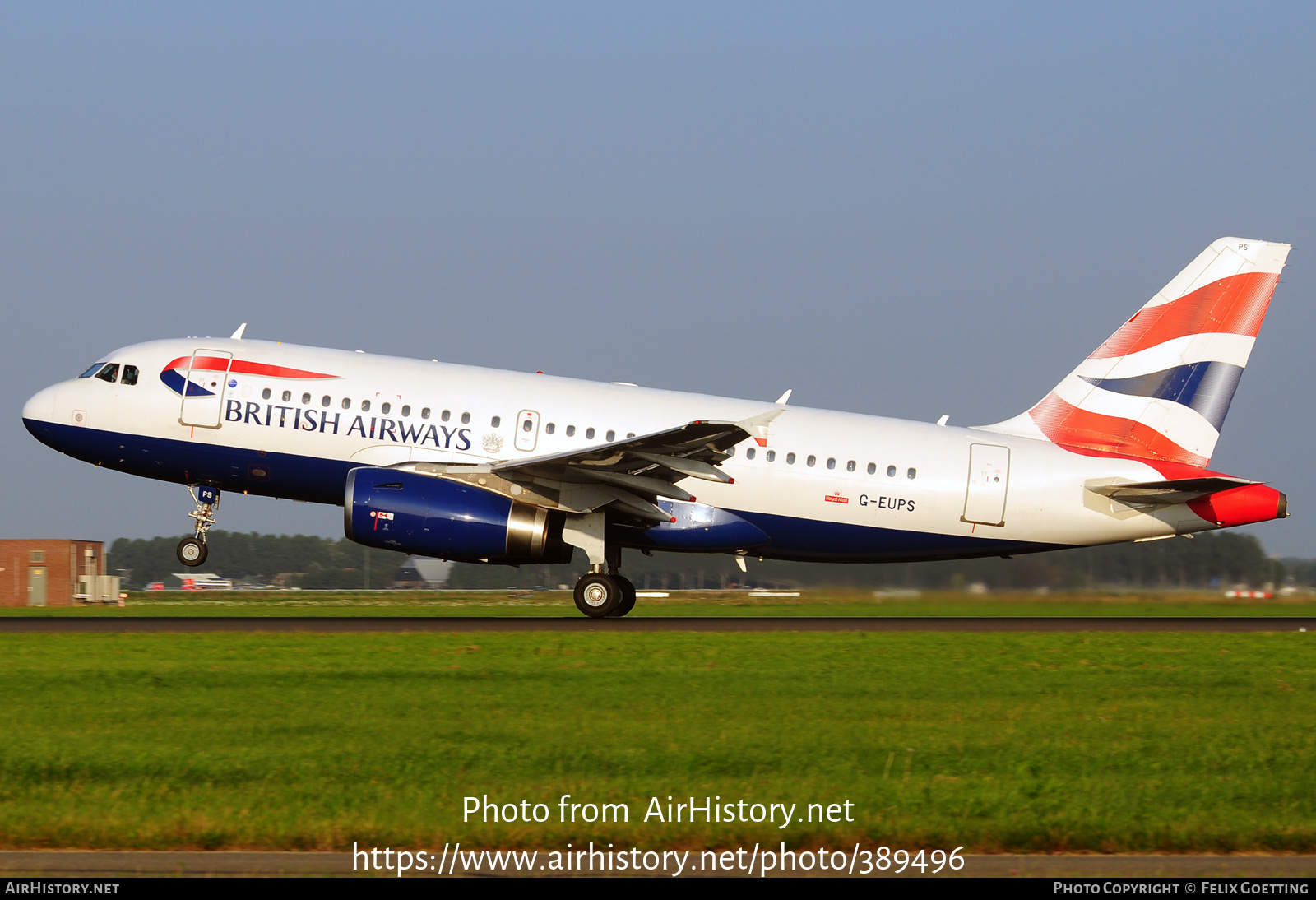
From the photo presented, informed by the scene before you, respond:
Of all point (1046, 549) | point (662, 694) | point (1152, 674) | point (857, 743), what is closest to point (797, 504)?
point (1046, 549)

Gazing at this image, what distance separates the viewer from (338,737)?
11047mm

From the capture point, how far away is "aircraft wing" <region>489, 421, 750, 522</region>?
22.3 m

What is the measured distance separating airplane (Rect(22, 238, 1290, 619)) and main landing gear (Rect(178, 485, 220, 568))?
0.12 feet

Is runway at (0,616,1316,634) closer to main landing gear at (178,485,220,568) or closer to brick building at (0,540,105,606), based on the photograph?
main landing gear at (178,485,220,568)

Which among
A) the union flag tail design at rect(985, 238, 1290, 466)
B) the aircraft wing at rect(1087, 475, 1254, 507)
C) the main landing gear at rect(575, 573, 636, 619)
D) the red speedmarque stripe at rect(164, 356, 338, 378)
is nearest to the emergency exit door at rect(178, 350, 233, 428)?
the red speedmarque stripe at rect(164, 356, 338, 378)

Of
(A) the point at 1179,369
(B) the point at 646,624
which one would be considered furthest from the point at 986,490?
(B) the point at 646,624

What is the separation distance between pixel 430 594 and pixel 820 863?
1745 inches

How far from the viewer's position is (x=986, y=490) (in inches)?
997

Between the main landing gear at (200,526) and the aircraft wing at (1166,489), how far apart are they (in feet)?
56.1

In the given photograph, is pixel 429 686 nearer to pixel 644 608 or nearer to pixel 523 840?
pixel 523 840

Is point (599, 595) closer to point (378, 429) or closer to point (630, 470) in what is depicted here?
point (630, 470)

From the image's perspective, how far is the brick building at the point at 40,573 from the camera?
38.8m

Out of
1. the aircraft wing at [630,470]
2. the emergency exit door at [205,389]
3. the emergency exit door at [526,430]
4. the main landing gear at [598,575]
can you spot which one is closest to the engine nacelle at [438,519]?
the aircraft wing at [630,470]

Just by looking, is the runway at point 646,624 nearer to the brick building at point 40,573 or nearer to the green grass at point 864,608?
the green grass at point 864,608
